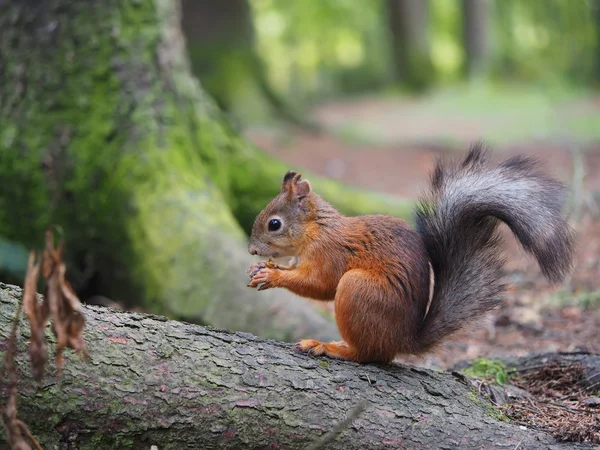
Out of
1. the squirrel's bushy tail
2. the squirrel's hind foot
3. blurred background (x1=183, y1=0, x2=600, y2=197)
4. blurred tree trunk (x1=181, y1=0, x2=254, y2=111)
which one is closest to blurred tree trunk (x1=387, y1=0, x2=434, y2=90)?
blurred background (x1=183, y1=0, x2=600, y2=197)

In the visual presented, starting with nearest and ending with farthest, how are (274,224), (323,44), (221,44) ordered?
(274,224), (221,44), (323,44)

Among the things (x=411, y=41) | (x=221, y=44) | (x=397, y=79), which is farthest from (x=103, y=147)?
(x=397, y=79)

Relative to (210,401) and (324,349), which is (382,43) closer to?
(324,349)

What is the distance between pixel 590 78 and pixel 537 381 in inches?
581

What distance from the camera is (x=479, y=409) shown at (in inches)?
94.2

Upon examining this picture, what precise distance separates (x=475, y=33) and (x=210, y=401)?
17.1 meters

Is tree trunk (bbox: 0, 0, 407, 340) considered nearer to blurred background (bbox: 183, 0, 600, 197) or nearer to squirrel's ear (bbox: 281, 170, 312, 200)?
squirrel's ear (bbox: 281, 170, 312, 200)

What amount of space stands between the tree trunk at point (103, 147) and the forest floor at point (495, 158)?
1399 millimetres

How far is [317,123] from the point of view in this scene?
11266 millimetres

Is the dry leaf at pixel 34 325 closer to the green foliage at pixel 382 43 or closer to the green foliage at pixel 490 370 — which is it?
the green foliage at pixel 490 370

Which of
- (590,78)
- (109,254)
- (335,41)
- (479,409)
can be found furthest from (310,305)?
(335,41)

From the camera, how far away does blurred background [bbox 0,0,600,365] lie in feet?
13.6

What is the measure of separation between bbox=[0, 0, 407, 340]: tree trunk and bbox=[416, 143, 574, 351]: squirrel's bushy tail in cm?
171

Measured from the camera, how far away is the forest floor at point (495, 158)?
4.03 metres
